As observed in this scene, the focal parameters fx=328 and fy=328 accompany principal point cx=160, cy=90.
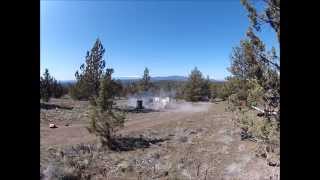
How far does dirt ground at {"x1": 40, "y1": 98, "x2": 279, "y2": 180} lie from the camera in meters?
13.0

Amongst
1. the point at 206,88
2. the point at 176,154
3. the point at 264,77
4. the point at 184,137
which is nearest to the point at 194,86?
the point at 206,88

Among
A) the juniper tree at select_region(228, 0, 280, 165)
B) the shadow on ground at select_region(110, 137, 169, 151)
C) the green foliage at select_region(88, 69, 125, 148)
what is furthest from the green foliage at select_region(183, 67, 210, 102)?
the juniper tree at select_region(228, 0, 280, 165)

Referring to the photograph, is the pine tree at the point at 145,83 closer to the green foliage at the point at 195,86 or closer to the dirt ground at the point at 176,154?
the green foliage at the point at 195,86

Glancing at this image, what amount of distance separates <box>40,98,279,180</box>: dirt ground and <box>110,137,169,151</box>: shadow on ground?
354 mm

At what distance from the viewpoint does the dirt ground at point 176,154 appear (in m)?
13.0

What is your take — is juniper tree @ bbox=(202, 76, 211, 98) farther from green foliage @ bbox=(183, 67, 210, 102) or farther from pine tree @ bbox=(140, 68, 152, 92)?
pine tree @ bbox=(140, 68, 152, 92)

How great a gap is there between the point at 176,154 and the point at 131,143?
3489 millimetres

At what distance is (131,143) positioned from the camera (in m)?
19.0

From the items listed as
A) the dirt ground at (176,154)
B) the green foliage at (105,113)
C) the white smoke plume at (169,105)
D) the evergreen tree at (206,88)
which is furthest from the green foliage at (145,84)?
the green foliage at (105,113)
